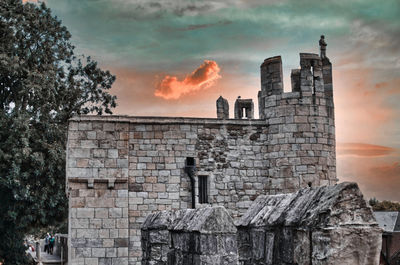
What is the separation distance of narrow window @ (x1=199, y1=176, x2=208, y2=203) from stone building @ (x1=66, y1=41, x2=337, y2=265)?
0.03 m

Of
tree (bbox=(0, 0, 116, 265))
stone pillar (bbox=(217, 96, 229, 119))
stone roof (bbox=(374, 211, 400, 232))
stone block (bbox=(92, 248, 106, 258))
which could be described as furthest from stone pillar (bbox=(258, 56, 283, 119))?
stone roof (bbox=(374, 211, 400, 232))

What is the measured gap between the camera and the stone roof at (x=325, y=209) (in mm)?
4180

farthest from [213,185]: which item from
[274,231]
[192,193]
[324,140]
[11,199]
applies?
[274,231]

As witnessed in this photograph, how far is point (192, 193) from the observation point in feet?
53.8

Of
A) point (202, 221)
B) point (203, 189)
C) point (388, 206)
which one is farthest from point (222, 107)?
point (388, 206)

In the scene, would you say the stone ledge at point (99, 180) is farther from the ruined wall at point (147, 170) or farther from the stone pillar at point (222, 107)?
the stone pillar at point (222, 107)

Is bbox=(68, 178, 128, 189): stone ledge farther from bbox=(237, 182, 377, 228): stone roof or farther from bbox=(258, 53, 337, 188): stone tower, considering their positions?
bbox=(237, 182, 377, 228): stone roof

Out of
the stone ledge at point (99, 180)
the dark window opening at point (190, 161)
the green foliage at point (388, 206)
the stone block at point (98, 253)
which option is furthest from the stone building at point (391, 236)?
the stone block at point (98, 253)

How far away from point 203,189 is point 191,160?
0.87m

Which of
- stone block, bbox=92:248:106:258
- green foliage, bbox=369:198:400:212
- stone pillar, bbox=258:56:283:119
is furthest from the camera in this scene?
green foliage, bbox=369:198:400:212

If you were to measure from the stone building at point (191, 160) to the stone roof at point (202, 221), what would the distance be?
26.6ft

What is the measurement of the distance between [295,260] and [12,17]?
21.4 metres

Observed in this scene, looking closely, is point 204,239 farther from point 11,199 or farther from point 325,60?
point 11,199

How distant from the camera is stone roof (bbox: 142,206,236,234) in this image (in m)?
5.87
